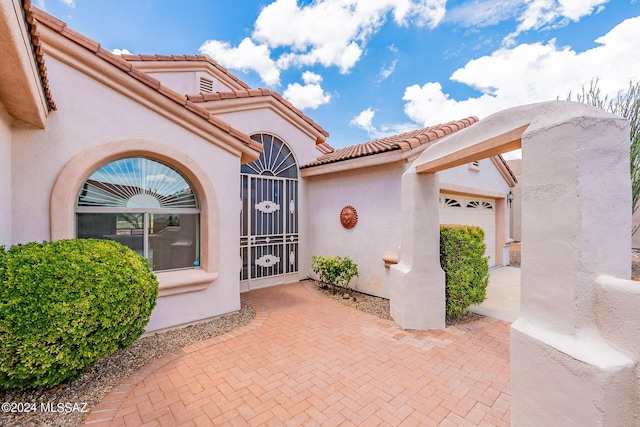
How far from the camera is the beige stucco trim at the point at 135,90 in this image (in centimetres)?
463

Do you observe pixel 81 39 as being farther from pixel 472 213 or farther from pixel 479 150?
pixel 472 213

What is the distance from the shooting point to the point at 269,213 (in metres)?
9.48

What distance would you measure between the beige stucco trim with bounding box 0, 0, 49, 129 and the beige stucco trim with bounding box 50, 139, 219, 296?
2.88ft

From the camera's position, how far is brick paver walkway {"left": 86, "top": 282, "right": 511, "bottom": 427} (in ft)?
10.9

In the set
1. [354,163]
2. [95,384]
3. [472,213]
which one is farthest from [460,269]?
[95,384]

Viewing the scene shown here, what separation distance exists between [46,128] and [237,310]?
207 inches

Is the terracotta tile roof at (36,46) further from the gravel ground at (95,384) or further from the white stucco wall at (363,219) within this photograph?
the white stucco wall at (363,219)

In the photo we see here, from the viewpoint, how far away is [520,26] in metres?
8.05

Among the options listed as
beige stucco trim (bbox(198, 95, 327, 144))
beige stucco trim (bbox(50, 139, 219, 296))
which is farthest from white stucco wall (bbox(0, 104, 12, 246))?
beige stucco trim (bbox(198, 95, 327, 144))

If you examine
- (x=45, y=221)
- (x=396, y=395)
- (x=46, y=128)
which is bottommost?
(x=396, y=395)

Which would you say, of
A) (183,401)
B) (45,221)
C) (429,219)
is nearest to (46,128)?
(45,221)

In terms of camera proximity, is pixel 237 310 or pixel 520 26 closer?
pixel 237 310

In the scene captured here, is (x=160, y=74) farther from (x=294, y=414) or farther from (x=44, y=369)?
(x=294, y=414)

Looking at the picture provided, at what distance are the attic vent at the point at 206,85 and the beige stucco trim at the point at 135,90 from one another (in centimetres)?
723
